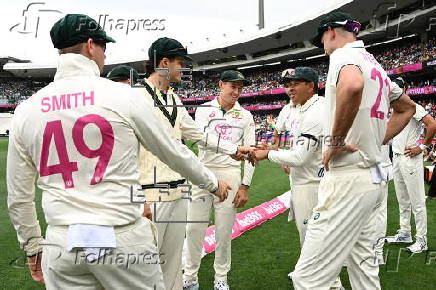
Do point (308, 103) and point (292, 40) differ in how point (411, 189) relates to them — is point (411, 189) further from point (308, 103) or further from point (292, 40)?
point (292, 40)

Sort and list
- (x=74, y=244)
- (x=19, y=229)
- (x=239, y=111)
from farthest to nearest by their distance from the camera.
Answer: (x=239, y=111) < (x=19, y=229) < (x=74, y=244)

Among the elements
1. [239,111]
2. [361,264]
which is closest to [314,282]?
[361,264]

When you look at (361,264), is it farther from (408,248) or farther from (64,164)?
(408,248)

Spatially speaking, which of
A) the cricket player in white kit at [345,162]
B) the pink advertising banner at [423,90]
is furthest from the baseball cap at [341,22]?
the pink advertising banner at [423,90]

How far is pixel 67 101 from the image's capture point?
198 cm

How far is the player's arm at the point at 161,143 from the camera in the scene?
6.77 ft

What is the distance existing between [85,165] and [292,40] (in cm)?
4637

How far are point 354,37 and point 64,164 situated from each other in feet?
7.53

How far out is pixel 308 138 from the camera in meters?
3.71

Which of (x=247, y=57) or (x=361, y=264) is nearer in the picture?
(x=361, y=264)

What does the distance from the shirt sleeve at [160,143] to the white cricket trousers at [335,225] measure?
94 cm

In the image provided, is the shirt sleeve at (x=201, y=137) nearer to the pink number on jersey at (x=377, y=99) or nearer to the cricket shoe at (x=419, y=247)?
the pink number on jersey at (x=377, y=99)

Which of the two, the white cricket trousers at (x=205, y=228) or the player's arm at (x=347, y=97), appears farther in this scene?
the white cricket trousers at (x=205, y=228)

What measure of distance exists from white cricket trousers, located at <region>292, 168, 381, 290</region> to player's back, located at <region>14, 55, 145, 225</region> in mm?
1424
